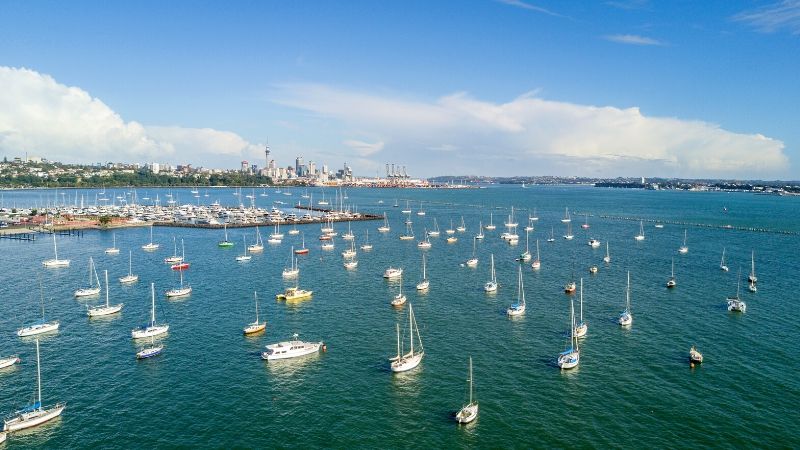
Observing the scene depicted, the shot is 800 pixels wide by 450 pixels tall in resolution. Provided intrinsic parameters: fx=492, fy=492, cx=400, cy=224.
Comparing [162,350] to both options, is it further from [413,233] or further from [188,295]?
[413,233]

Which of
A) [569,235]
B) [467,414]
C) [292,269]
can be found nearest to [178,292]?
[292,269]

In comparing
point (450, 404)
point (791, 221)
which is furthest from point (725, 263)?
point (791, 221)

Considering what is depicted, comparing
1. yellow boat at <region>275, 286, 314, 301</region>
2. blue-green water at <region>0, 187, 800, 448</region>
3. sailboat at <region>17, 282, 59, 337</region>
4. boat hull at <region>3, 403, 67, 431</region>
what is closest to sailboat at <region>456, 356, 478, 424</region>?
blue-green water at <region>0, 187, 800, 448</region>

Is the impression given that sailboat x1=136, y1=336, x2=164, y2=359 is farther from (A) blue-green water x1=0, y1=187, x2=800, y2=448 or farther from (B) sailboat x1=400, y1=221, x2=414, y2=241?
(B) sailboat x1=400, y1=221, x2=414, y2=241

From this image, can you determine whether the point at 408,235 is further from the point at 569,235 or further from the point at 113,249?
the point at 113,249

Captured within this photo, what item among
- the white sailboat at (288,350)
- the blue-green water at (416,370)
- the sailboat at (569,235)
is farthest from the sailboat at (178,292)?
the sailboat at (569,235)

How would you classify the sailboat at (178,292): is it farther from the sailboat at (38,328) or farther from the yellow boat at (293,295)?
the sailboat at (38,328)
